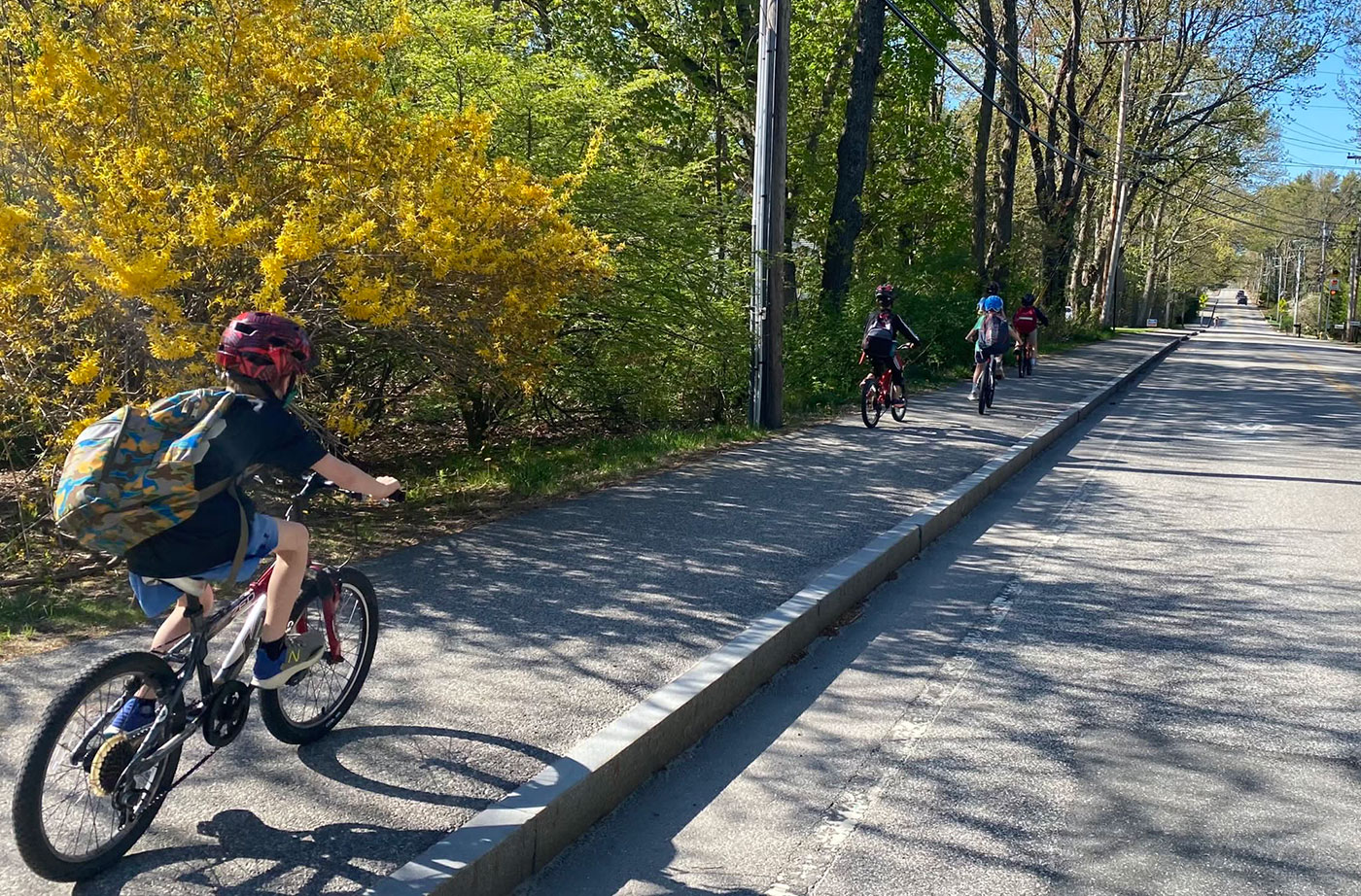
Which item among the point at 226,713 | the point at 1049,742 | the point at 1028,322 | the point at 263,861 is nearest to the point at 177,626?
the point at 226,713

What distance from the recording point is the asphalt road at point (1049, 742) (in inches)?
149

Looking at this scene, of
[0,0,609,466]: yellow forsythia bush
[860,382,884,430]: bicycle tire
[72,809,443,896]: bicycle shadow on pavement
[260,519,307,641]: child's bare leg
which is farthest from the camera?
[860,382,884,430]: bicycle tire

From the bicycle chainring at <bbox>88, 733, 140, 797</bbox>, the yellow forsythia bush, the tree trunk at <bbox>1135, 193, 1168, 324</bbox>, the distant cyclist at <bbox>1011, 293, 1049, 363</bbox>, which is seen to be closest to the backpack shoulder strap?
the bicycle chainring at <bbox>88, 733, 140, 797</bbox>

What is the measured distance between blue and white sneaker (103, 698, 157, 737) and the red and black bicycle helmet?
1.05 meters

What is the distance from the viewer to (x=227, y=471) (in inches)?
140

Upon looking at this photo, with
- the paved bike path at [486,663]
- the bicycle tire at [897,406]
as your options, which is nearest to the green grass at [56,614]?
the paved bike path at [486,663]

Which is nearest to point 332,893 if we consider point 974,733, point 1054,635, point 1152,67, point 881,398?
point 974,733

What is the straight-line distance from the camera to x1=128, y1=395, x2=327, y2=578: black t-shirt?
3559mm

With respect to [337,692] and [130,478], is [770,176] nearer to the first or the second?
[337,692]

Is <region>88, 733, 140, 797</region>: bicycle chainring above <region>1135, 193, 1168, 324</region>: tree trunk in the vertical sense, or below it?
below

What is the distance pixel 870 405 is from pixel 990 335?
2935mm

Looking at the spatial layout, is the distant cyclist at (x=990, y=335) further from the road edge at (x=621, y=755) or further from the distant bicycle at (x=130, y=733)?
the distant bicycle at (x=130, y=733)

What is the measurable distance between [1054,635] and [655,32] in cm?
1833

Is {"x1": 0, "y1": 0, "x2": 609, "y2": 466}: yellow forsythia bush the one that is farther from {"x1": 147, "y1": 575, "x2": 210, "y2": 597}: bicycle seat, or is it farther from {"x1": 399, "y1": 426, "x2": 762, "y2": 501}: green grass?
{"x1": 147, "y1": 575, "x2": 210, "y2": 597}: bicycle seat
